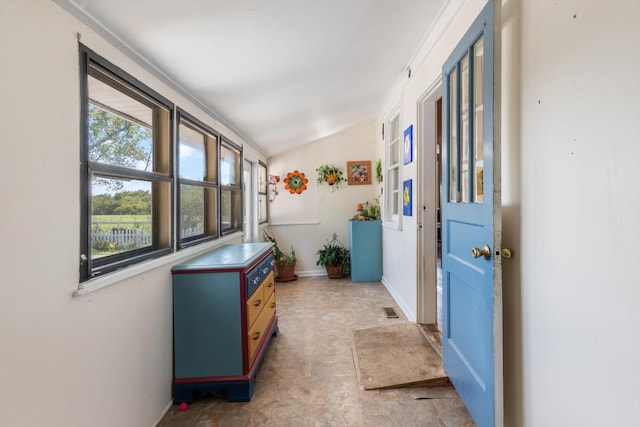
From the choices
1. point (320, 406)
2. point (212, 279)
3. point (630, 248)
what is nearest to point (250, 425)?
point (320, 406)

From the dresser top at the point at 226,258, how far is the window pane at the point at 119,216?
0.28 metres

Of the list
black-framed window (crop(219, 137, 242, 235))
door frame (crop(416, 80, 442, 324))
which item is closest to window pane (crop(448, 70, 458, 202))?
door frame (crop(416, 80, 442, 324))

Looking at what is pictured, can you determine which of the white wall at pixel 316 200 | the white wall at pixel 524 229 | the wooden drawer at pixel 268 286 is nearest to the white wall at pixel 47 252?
the white wall at pixel 524 229

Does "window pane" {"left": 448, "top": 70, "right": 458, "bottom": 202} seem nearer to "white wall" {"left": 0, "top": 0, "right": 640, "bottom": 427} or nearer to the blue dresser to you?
"white wall" {"left": 0, "top": 0, "right": 640, "bottom": 427}

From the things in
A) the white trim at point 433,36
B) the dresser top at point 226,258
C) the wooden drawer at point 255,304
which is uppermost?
the white trim at point 433,36

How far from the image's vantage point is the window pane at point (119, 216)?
1267 millimetres

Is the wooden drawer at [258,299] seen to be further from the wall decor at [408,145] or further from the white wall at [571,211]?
the wall decor at [408,145]

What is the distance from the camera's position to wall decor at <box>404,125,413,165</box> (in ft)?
9.05

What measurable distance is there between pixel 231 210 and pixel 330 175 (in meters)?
1.96

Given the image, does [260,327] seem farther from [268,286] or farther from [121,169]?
[121,169]

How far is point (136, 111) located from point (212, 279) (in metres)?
1.03

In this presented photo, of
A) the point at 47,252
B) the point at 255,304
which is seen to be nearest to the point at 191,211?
the point at 255,304

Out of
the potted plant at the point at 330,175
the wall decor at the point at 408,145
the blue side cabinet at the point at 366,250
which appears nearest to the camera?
the wall decor at the point at 408,145

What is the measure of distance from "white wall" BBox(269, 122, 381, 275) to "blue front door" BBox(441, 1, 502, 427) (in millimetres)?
2924
